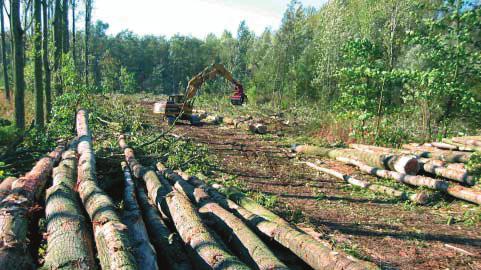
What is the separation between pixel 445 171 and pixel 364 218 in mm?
2920

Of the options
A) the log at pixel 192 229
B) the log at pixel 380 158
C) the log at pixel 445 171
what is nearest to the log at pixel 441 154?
the log at pixel 445 171

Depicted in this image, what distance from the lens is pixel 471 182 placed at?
25.5ft

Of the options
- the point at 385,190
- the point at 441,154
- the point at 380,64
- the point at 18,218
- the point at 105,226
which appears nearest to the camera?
the point at 105,226

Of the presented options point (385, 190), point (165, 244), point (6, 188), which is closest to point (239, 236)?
point (165, 244)

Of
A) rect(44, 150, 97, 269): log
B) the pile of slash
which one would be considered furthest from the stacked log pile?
rect(44, 150, 97, 269): log

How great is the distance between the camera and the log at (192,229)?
359 centimetres

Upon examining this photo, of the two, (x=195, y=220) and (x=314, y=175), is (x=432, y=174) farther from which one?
(x=195, y=220)

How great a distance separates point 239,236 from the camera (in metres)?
4.52

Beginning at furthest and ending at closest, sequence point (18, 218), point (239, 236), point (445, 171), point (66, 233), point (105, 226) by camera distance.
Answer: point (445, 171)
point (239, 236)
point (18, 218)
point (105, 226)
point (66, 233)

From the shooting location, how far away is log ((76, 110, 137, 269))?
3.23 m

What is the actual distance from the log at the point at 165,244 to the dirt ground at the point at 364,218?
7.57ft

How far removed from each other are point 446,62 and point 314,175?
496cm

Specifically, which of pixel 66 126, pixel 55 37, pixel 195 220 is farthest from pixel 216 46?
pixel 195 220

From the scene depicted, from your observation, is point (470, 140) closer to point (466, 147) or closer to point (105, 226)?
point (466, 147)
